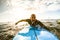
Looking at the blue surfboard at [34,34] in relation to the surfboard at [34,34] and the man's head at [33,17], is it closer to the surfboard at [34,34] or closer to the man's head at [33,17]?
the surfboard at [34,34]

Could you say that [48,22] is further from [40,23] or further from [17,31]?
[17,31]

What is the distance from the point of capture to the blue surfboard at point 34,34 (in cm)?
344

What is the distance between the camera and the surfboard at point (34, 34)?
11.3 feet

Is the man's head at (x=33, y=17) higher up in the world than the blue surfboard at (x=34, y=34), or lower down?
higher up

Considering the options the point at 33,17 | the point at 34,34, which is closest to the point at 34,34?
the point at 34,34

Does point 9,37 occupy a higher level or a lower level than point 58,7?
lower

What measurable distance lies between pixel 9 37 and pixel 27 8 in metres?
0.58

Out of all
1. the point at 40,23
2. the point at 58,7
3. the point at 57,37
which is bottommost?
the point at 57,37

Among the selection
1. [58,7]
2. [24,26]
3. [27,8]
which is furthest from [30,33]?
[58,7]

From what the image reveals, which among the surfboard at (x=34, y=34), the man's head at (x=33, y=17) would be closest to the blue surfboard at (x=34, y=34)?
the surfboard at (x=34, y=34)

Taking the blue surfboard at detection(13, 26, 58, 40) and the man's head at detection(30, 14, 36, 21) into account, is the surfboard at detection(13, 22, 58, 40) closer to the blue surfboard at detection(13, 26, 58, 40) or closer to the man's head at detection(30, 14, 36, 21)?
the blue surfboard at detection(13, 26, 58, 40)

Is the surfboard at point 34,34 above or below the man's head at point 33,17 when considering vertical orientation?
below

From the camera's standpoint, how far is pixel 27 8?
3.57m

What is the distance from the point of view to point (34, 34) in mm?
3461
